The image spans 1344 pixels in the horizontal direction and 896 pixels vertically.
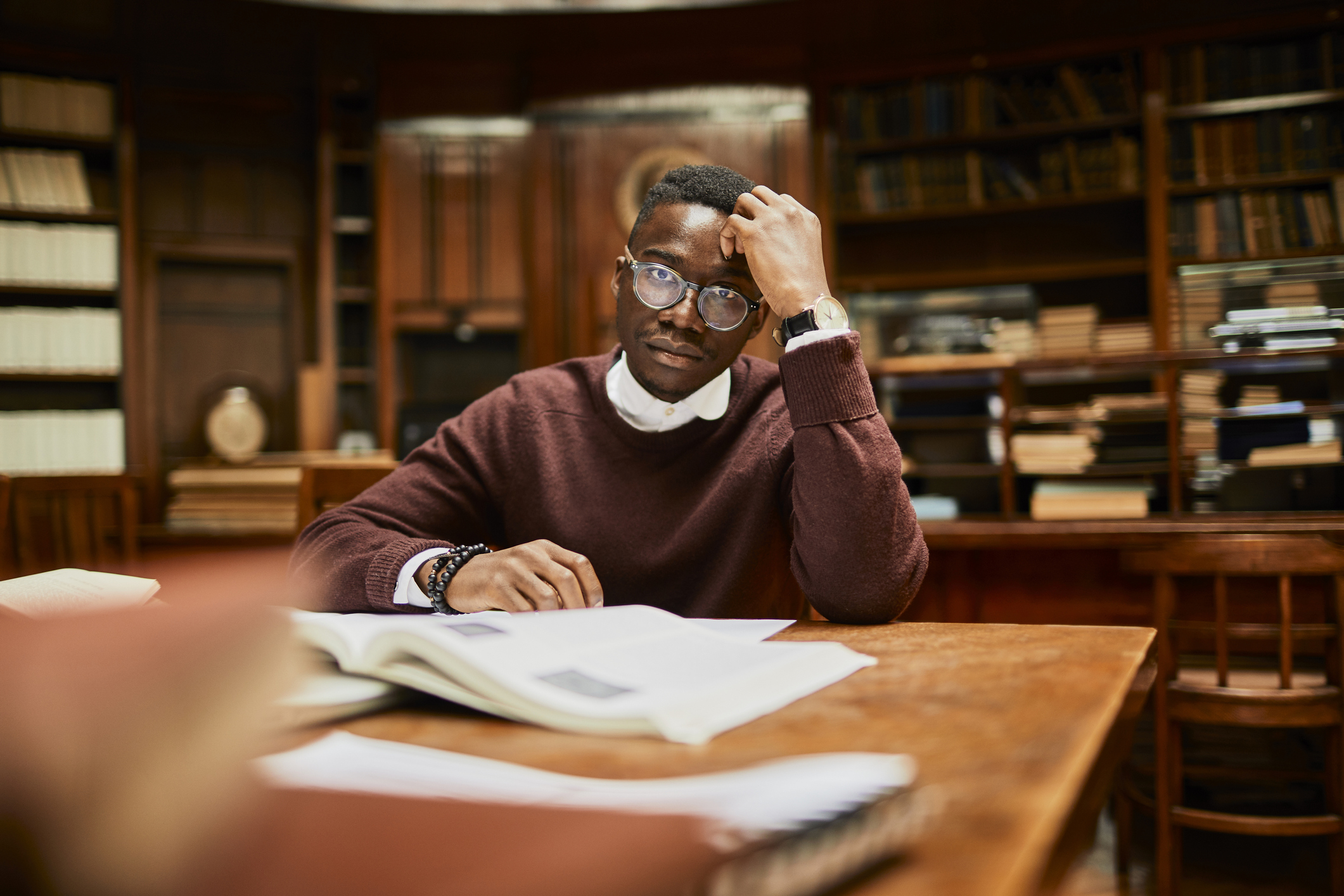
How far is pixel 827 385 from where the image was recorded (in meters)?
1.09

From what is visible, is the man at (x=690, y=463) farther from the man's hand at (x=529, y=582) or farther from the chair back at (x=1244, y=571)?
the chair back at (x=1244, y=571)

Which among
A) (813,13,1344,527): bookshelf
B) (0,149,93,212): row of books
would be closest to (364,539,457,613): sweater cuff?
(813,13,1344,527): bookshelf

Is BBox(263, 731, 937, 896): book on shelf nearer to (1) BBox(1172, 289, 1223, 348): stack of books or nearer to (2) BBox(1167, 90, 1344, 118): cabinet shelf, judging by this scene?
(1) BBox(1172, 289, 1223, 348): stack of books

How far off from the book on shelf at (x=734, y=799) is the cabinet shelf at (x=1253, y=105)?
4600 mm

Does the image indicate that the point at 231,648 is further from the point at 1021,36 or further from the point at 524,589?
the point at 1021,36

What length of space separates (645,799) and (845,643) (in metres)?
0.52

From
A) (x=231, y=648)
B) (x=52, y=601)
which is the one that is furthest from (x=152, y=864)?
(x=52, y=601)

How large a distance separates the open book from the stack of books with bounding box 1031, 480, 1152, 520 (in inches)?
88.2

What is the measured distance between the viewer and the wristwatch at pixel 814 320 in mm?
1163

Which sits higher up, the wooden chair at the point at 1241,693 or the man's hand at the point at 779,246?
the man's hand at the point at 779,246

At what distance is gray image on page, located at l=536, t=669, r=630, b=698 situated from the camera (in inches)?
21.9

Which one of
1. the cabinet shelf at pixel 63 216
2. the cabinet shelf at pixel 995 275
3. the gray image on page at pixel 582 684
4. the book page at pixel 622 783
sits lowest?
the gray image on page at pixel 582 684

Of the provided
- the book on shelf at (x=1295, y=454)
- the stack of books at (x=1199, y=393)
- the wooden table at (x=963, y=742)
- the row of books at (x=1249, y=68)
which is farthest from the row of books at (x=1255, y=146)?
the wooden table at (x=963, y=742)

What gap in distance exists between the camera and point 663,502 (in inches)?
53.6
